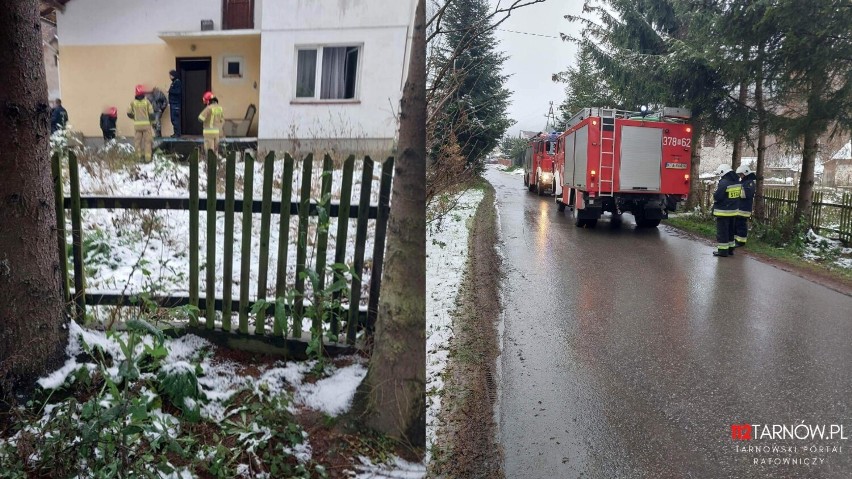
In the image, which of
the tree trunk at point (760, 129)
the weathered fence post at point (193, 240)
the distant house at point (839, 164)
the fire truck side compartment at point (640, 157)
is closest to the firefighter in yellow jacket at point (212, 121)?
the fire truck side compartment at point (640, 157)

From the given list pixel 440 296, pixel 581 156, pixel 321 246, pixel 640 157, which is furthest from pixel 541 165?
pixel 321 246

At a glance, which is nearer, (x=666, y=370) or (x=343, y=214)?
(x=343, y=214)

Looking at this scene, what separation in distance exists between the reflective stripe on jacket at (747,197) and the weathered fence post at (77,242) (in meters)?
11.3

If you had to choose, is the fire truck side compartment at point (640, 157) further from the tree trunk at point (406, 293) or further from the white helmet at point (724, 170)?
the tree trunk at point (406, 293)

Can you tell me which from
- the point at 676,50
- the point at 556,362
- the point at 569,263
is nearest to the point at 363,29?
the point at 676,50

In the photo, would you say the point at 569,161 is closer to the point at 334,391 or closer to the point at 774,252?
the point at 774,252

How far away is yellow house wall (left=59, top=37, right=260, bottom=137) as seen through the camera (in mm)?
→ 18703

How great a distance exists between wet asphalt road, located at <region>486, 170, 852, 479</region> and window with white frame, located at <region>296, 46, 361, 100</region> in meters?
9.00

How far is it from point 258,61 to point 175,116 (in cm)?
297

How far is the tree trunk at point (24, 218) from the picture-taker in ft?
11.4

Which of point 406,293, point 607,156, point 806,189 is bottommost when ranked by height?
point 406,293

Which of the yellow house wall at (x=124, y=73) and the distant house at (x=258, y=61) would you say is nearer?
the distant house at (x=258, y=61)

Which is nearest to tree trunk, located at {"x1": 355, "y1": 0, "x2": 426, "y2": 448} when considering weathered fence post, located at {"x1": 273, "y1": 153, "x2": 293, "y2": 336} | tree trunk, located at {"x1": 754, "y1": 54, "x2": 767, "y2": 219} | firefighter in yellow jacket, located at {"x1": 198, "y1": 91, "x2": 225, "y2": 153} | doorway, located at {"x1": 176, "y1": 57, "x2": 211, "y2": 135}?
weathered fence post, located at {"x1": 273, "y1": 153, "x2": 293, "y2": 336}

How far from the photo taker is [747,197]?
11938 mm
